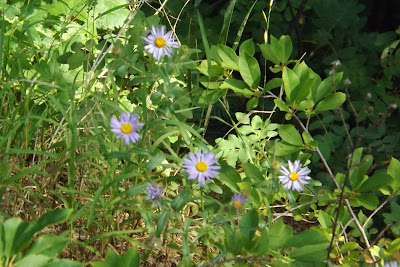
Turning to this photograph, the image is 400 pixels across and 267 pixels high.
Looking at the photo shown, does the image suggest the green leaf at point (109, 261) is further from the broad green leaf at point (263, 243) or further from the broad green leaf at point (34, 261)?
the broad green leaf at point (263, 243)

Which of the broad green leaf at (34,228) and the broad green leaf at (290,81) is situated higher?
the broad green leaf at (290,81)

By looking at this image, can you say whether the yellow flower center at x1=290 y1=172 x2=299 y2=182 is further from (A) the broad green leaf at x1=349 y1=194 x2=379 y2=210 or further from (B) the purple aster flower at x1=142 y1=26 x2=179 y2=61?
(B) the purple aster flower at x1=142 y1=26 x2=179 y2=61

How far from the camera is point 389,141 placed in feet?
9.10

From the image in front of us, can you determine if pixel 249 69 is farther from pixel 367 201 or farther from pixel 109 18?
pixel 109 18

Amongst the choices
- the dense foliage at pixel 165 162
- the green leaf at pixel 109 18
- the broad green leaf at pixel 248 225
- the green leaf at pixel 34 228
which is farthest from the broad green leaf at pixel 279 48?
the green leaf at pixel 34 228

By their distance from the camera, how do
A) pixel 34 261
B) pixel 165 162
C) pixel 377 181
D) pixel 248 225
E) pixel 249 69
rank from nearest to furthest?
1. pixel 34 261
2. pixel 248 225
3. pixel 377 181
4. pixel 249 69
5. pixel 165 162

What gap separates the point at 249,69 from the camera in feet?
6.44

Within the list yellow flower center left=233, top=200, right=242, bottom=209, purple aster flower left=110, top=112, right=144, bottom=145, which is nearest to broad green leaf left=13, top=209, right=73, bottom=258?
purple aster flower left=110, top=112, right=144, bottom=145

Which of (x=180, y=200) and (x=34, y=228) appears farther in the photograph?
(x=180, y=200)

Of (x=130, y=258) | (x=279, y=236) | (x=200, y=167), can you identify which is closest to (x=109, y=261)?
(x=130, y=258)

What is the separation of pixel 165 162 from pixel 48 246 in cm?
80

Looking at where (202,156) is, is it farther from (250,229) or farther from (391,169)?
(391,169)

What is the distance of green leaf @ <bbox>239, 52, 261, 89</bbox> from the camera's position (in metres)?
1.95

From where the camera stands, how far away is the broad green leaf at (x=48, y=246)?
1.43 meters
